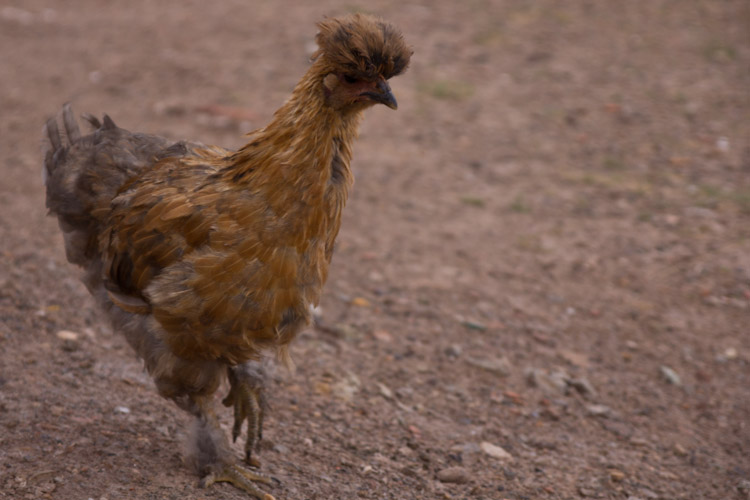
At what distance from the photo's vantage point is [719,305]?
5934mm

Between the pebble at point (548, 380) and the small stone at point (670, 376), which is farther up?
the pebble at point (548, 380)

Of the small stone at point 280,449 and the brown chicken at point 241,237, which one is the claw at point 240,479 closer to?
the brown chicken at point 241,237

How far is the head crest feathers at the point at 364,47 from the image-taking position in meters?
3.16

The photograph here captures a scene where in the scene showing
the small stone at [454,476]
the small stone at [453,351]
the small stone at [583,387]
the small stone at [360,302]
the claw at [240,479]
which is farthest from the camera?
the small stone at [360,302]

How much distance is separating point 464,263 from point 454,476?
263 centimetres

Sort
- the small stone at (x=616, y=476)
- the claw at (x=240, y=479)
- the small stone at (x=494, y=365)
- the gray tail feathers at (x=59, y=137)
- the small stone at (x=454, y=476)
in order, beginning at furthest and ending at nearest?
the small stone at (x=494, y=365)
the gray tail feathers at (x=59, y=137)
the small stone at (x=616, y=476)
the small stone at (x=454, y=476)
the claw at (x=240, y=479)

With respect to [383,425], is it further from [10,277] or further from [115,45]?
[115,45]

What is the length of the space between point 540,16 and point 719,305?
611cm

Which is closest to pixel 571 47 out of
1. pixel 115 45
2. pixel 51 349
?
pixel 115 45

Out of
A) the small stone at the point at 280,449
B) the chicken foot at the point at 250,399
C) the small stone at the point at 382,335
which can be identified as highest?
the chicken foot at the point at 250,399

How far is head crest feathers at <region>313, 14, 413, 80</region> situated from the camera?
316 centimetres

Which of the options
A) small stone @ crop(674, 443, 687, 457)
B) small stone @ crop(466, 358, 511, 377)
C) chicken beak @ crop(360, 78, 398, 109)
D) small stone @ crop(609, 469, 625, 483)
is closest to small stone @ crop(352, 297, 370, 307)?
small stone @ crop(466, 358, 511, 377)

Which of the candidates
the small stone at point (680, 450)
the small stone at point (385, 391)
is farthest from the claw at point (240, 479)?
the small stone at point (680, 450)

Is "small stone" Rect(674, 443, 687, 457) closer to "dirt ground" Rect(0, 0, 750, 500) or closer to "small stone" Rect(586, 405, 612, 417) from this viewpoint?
"dirt ground" Rect(0, 0, 750, 500)
